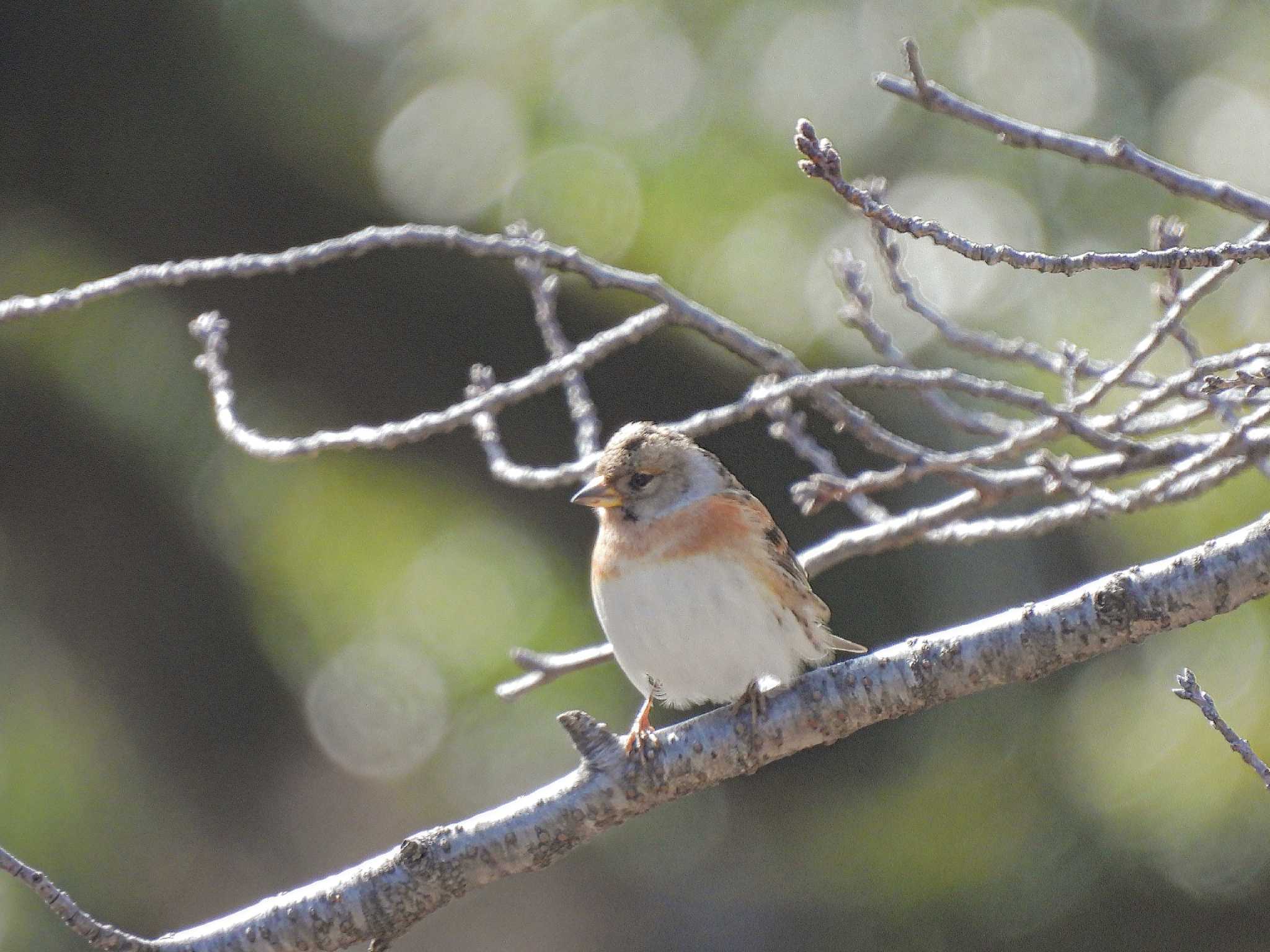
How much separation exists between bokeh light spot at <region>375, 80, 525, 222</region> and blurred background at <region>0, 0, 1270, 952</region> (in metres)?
0.02

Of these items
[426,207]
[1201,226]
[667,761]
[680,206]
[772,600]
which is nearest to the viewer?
[667,761]

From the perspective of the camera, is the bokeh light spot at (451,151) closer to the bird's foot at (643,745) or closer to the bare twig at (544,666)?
the bare twig at (544,666)

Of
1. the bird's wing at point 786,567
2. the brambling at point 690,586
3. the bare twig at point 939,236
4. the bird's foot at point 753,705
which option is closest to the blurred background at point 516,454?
the bird's wing at point 786,567

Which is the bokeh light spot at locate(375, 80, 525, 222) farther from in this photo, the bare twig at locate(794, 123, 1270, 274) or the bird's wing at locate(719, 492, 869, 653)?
the bare twig at locate(794, 123, 1270, 274)

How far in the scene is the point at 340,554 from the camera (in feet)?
22.4

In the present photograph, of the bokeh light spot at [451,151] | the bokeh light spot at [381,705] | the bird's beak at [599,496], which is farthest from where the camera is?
the bokeh light spot at [381,705]

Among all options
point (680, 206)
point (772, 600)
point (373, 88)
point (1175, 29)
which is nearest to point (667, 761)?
point (772, 600)

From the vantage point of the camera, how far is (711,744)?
2.64 meters

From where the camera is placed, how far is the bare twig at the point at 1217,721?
202 centimetres

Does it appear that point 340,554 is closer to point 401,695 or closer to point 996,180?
point 401,695

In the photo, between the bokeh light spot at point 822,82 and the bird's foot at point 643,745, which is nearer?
the bird's foot at point 643,745

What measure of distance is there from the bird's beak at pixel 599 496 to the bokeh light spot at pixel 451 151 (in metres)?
2.64

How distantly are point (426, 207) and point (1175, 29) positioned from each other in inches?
130

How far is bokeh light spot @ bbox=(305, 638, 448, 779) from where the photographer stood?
6.71 meters
